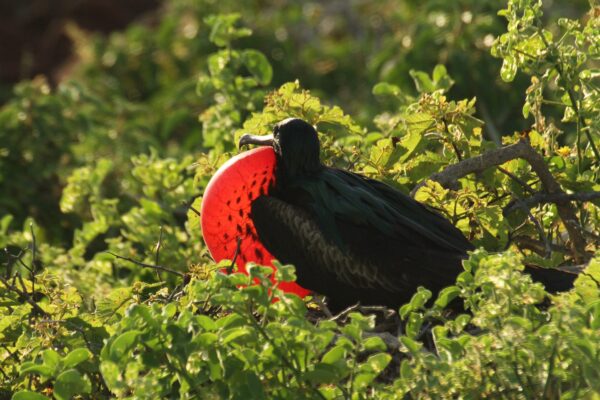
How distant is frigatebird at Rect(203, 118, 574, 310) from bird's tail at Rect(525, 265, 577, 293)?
0.22 metres

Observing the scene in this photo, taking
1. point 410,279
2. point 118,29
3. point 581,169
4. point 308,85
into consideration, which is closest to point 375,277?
point 410,279

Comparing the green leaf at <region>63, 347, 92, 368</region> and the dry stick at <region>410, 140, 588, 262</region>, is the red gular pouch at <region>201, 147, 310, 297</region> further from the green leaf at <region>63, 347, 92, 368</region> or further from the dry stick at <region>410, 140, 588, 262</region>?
the green leaf at <region>63, 347, 92, 368</region>

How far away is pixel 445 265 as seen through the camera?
4.34 metres

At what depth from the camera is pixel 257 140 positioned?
478 cm

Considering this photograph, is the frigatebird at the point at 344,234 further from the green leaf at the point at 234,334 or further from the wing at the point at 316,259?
the green leaf at the point at 234,334

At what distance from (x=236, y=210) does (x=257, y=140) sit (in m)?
0.28

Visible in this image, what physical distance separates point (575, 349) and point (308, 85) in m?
7.16

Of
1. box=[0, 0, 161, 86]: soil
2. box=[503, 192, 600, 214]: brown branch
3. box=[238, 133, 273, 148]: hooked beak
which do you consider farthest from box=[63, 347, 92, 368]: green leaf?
box=[0, 0, 161, 86]: soil

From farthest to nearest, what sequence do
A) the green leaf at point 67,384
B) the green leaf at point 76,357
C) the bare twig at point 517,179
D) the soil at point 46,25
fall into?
the soil at point 46,25 → the bare twig at point 517,179 → the green leaf at point 76,357 → the green leaf at point 67,384

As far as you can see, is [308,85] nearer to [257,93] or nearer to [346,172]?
[257,93]

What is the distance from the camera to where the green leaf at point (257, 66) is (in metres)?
5.91

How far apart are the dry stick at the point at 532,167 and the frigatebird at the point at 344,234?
126 millimetres

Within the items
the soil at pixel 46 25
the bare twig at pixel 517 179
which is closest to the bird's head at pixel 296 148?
the bare twig at pixel 517 179

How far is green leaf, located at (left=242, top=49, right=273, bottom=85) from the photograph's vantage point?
591cm
